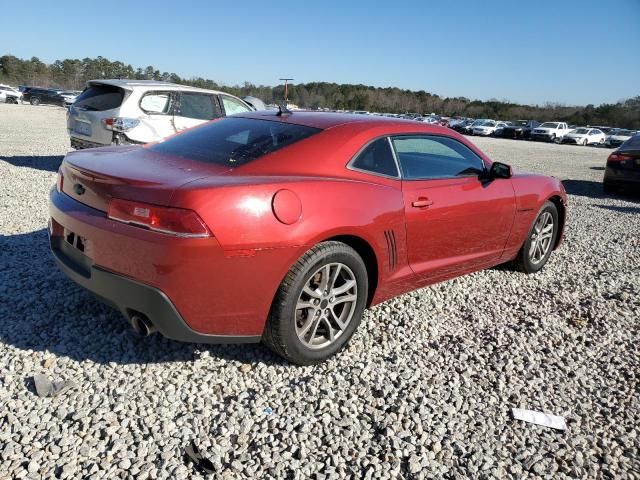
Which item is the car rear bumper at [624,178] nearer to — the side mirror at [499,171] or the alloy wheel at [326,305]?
the side mirror at [499,171]

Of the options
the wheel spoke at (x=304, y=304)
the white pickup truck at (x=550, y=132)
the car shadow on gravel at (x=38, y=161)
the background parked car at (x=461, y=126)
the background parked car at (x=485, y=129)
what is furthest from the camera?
the background parked car at (x=461, y=126)

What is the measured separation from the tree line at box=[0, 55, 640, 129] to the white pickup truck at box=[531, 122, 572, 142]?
34.3 m

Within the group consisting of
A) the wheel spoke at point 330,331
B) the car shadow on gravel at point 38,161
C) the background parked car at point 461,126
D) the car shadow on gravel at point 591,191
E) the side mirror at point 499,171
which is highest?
the side mirror at point 499,171

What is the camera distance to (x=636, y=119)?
69.5 m

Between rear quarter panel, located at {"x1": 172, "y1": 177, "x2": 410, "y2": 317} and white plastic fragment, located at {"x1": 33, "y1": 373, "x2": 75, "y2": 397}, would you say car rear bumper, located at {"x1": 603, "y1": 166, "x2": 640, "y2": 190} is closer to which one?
rear quarter panel, located at {"x1": 172, "y1": 177, "x2": 410, "y2": 317}

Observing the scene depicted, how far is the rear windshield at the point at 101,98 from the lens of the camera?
842cm

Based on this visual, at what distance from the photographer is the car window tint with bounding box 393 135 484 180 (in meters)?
3.59

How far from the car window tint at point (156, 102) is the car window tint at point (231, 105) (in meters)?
1.21

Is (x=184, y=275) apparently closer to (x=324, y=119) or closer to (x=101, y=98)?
(x=324, y=119)

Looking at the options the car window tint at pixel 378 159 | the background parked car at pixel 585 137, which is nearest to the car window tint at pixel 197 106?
the car window tint at pixel 378 159

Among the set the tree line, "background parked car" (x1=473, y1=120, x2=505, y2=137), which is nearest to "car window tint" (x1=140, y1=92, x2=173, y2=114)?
"background parked car" (x1=473, y1=120, x2=505, y2=137)

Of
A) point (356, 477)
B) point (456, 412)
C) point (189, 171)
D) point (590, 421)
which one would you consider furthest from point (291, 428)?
point (590, 421)

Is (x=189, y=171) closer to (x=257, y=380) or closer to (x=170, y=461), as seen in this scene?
(x=257, y=380)

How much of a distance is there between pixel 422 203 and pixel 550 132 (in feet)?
139
